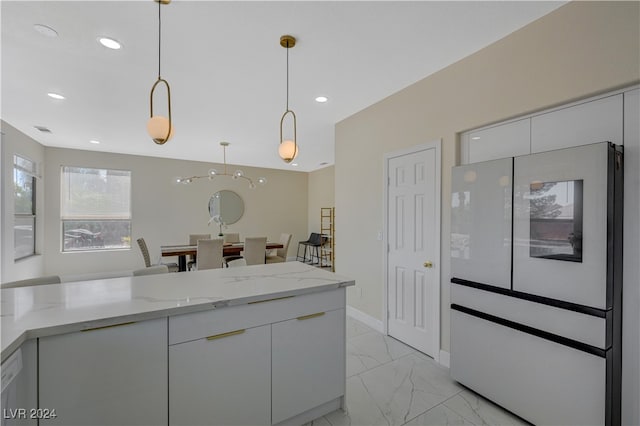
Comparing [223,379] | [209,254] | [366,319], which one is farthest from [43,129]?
[366,319]

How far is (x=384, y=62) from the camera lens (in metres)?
2.45

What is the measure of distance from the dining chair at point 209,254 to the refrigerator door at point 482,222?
10.9 feet

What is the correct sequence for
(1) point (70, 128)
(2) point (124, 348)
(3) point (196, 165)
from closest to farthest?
(2) point (124, 348)
(1) point (70, 128)
(3) point (196, 165)

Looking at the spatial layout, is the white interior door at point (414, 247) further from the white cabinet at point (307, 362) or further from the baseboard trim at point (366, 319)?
the white cabinet at point (307, 362)

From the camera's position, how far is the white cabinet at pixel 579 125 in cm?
167

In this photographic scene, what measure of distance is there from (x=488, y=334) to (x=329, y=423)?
4.24ft

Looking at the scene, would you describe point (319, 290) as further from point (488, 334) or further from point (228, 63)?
point (228, 63)

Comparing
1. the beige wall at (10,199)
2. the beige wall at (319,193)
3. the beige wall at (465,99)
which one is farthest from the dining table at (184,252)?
the beige wall at (319,193)

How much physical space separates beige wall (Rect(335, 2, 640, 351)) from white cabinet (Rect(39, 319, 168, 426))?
2.28 metres

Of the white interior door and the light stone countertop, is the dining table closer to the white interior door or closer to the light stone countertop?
the light stone countertop

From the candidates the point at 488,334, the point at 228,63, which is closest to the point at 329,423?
the point at 488,334

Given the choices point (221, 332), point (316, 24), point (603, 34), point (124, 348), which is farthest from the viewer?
point (316, 24)

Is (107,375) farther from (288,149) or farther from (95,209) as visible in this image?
(95,209)

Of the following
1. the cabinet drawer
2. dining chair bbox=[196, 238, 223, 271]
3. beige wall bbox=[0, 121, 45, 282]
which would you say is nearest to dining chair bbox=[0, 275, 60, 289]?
the cabinet drawer
